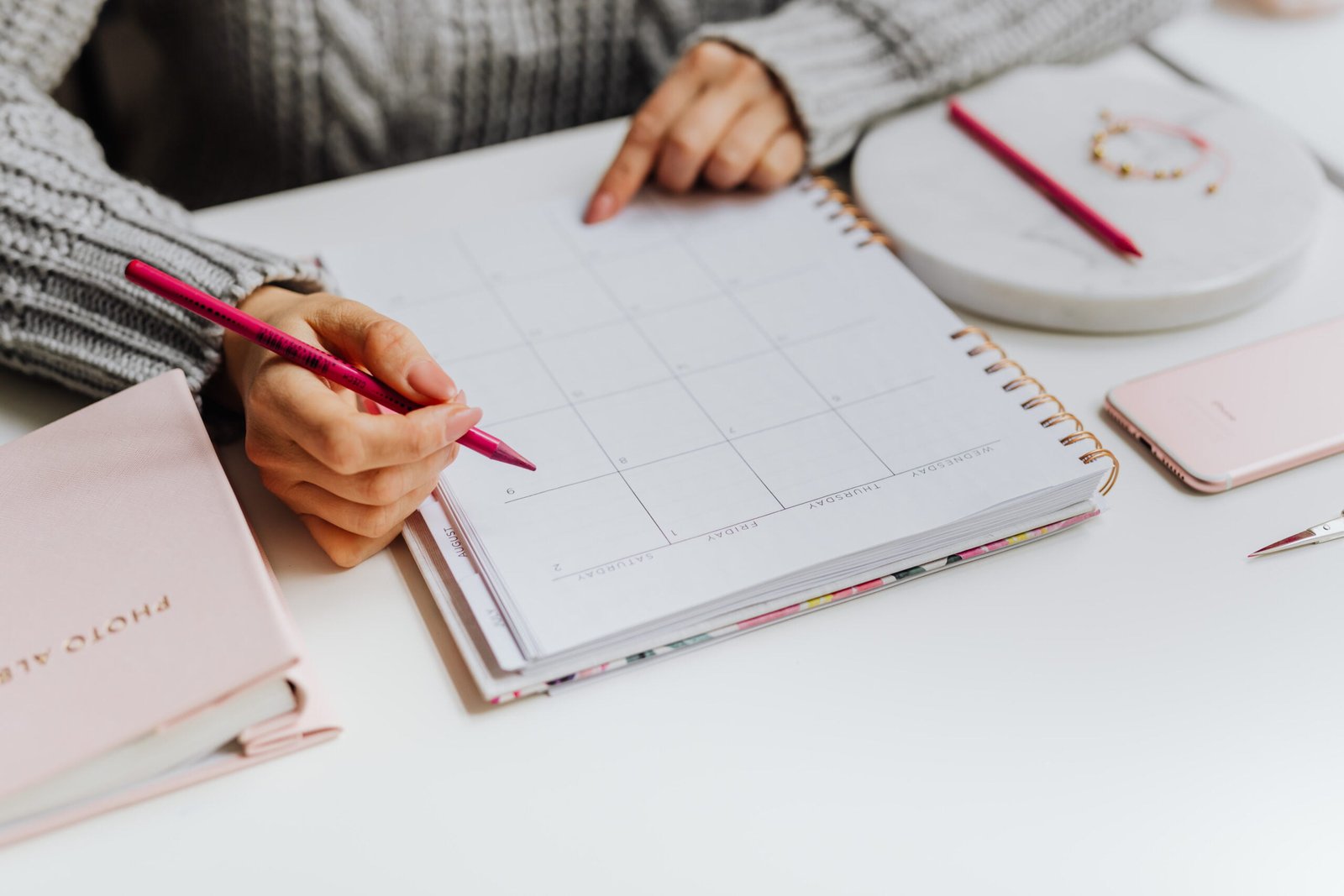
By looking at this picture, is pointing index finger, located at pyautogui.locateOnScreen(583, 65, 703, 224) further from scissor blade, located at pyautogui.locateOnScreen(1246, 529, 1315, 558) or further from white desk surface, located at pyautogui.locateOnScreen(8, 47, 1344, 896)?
scissor blade, located at pyautogui.locateOnScreen(1246, 529, 1315, 558)

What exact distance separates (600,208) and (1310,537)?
44 centimetres

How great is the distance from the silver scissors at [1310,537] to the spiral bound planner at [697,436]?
77 millimetres

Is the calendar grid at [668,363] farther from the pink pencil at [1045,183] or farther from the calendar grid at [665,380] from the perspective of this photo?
the pink pencil at [1045,183]

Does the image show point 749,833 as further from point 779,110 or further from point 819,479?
point 779,110

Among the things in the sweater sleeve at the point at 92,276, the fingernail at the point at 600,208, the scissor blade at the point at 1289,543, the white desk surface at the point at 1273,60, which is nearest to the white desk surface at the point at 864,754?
the scissor blade at the point at 1289,543

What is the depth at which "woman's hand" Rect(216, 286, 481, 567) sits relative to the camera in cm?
44

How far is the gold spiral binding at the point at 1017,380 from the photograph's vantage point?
0.51 meters

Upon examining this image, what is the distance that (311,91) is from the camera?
0.84 meters

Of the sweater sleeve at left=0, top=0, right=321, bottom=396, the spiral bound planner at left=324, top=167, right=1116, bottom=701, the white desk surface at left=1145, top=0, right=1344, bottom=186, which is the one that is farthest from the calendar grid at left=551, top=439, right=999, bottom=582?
the white desk surface at left=1145, top=0, right=1344, bottom=186

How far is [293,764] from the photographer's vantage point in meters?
A: 0.42

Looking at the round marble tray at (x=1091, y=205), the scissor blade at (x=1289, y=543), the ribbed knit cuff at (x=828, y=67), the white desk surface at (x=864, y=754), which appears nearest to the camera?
the white desk surface at (x=864, y=754)

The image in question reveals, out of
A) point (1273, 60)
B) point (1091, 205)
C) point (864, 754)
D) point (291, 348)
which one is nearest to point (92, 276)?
point (291, 348)

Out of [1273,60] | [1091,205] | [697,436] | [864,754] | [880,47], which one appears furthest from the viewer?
[1273,60]

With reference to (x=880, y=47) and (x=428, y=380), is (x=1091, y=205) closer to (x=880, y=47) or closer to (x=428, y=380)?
(x=880, y=47)
